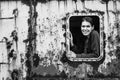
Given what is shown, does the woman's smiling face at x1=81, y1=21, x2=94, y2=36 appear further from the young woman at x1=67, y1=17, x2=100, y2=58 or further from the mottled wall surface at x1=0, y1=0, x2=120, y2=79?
the mottled wall surface at x1=0, y1=0, x2=120, y2=79

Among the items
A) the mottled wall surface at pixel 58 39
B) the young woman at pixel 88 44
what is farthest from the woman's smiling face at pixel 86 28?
the mottled wall surface at pixel 58 39

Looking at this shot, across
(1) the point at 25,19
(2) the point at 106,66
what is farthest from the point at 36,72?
(2) the point at 106,66

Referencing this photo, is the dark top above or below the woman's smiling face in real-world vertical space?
below

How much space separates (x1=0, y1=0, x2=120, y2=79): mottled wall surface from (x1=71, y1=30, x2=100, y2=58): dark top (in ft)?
0.27

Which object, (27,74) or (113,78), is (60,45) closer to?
(27,74)

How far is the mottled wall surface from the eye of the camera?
2.30 meters

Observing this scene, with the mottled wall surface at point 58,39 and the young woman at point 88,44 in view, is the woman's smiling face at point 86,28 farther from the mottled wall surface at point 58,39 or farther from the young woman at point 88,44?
the mottled wall surface at point 58,39

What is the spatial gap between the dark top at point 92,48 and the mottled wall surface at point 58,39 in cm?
8

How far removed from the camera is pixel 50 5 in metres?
2.33

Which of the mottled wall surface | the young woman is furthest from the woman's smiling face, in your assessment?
the mottled wall surface

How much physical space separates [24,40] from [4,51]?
22 centimetres

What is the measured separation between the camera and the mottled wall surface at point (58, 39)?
2.30 meters

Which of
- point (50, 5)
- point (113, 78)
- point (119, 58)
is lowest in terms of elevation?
point (113, 78)

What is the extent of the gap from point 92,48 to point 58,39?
1.07ft
